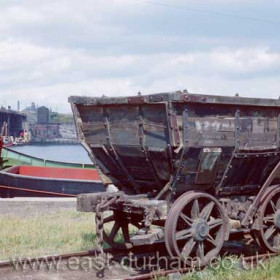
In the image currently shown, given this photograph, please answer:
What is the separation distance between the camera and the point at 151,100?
251 inches

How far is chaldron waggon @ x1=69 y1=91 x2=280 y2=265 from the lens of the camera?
645cm

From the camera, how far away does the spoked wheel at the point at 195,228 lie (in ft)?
21.2

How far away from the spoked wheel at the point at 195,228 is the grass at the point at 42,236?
2.02 meters

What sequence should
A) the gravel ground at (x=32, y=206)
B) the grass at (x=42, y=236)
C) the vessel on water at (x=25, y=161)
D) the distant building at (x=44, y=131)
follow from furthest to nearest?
the distant building at (x=44, y=131), the vessel on water at (x=25, y=161), the gravel ground at (x=32, y=206), the grass at (x=42, y=236)

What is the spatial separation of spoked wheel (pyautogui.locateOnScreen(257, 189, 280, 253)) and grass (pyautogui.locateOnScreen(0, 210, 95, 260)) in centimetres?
277

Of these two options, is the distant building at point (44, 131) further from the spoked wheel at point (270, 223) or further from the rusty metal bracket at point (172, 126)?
the rusty metal bracket at point (172, 126)

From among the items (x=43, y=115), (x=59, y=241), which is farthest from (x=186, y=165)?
(x=43, y=115)

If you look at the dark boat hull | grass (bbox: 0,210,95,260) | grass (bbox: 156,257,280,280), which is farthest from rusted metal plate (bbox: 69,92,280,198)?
the dark boat hull

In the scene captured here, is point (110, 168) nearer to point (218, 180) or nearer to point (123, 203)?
point (123, 203)

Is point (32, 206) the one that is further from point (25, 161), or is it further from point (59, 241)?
point (25, 161)

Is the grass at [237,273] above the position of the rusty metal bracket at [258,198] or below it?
below

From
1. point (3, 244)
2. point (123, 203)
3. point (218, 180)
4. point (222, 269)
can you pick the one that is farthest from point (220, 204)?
point (3, 244)

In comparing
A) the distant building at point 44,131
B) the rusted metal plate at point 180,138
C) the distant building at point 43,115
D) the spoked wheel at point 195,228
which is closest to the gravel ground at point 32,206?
the rusted metal plate at point 180,138

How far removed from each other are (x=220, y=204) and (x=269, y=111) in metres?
1.59
